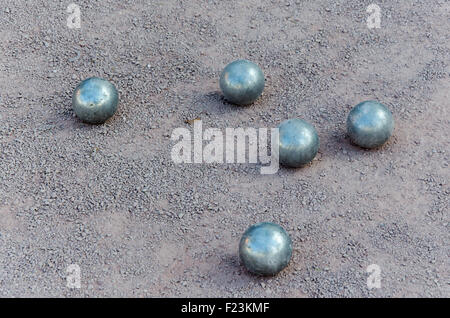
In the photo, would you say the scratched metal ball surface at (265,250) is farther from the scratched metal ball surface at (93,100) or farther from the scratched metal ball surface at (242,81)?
the scratched metal ball surface at (93,100)

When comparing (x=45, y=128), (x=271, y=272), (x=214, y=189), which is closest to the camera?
(x=271, y=272)

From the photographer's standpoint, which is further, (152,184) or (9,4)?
(9,4)

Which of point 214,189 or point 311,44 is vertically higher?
point 311,44

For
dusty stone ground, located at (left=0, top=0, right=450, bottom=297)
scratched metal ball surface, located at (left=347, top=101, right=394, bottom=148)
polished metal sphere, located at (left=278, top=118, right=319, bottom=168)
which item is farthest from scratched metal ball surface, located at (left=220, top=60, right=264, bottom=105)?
scratched metal ball surface, located at (left=347, top=101, right=394, bottom=148)

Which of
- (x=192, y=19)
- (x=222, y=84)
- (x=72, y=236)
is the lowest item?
(x=72, y=236)

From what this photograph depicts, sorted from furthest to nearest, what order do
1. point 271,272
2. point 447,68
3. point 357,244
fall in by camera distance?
point 447,68, point 357,244, point 271,272

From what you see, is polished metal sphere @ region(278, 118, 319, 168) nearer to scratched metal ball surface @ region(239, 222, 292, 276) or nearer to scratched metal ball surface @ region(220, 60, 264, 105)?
scratched metal ball surface @ region(220, 60, 264, 105)

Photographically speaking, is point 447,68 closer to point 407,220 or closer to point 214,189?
point 407,220

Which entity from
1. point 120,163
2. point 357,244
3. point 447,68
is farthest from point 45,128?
point 447,68
